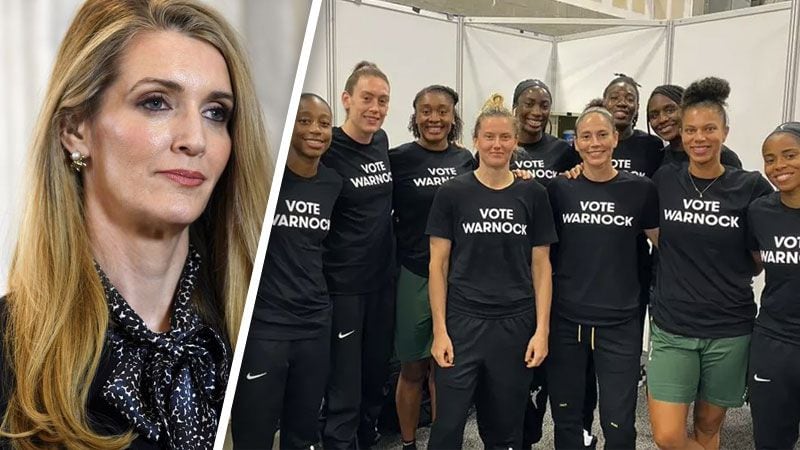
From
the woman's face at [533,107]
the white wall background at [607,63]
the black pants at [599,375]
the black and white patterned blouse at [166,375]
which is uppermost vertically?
the white wall background at [607,63]

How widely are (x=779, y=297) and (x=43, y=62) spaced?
1.31 metres

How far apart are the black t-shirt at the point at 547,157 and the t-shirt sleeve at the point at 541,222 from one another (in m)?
0.07

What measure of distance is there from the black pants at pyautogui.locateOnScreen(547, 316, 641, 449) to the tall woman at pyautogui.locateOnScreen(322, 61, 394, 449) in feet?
1.29

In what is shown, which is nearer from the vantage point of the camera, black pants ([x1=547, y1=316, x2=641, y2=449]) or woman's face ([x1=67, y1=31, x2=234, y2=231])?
woman's face ([x1=67, y1=31, x2=234, y2=231])

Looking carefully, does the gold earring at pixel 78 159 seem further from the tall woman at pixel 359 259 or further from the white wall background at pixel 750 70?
the white wall background at pixel 750 70

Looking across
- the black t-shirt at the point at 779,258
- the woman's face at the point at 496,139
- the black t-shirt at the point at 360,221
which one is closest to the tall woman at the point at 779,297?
the black t-shirt at the point at 779,258

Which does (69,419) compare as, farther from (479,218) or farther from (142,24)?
(479,218)

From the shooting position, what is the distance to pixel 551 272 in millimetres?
1223

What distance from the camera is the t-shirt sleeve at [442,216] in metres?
1.19

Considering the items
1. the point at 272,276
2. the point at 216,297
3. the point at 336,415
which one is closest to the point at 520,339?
the point at 336,415

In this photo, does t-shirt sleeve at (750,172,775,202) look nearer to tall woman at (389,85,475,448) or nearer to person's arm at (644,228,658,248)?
person's arm at (644,228,658,248)

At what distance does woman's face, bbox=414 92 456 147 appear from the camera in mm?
1194

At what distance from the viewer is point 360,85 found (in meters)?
1.06

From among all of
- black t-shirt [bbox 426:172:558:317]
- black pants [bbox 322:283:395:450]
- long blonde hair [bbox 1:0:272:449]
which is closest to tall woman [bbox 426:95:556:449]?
black t-shirt [bbox 426:172:558:317]
